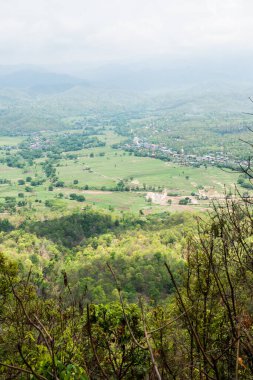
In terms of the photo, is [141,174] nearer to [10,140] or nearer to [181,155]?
[181,155]

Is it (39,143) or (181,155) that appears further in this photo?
(39,143)

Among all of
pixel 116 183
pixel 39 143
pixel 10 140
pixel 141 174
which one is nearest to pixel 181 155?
pixel 141 174

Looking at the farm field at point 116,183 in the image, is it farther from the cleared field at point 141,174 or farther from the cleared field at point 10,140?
the cleared field at point 10,140

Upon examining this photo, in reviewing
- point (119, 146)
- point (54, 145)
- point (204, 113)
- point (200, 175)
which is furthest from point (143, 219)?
point (204, 113)

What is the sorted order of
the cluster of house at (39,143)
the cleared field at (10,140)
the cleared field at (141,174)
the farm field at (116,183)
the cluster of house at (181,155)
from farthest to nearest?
the cleared field at (10,140)
the cluster of house at (39,143)
the cluster of house at (181,155)
the cleared field at (141,174)
the farm field at (116,183)

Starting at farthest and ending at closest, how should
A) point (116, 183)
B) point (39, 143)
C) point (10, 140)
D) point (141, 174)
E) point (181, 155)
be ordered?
point (10, 140), point (39, 143), point (181, 155), point (141, 174), point (116, 183)

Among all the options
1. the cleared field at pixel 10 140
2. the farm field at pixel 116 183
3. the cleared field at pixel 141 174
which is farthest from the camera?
the cleared field at pixel 10 140

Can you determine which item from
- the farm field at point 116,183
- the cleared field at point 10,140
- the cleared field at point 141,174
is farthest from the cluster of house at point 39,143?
the cleared field at point 141,174

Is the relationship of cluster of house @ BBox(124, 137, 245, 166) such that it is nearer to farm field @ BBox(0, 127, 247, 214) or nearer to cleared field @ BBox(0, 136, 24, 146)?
farm field @ BBox(0, 127, 247, 214)

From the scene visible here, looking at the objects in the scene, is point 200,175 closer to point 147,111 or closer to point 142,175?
point 142,175

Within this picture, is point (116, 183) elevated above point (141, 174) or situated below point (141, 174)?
below
